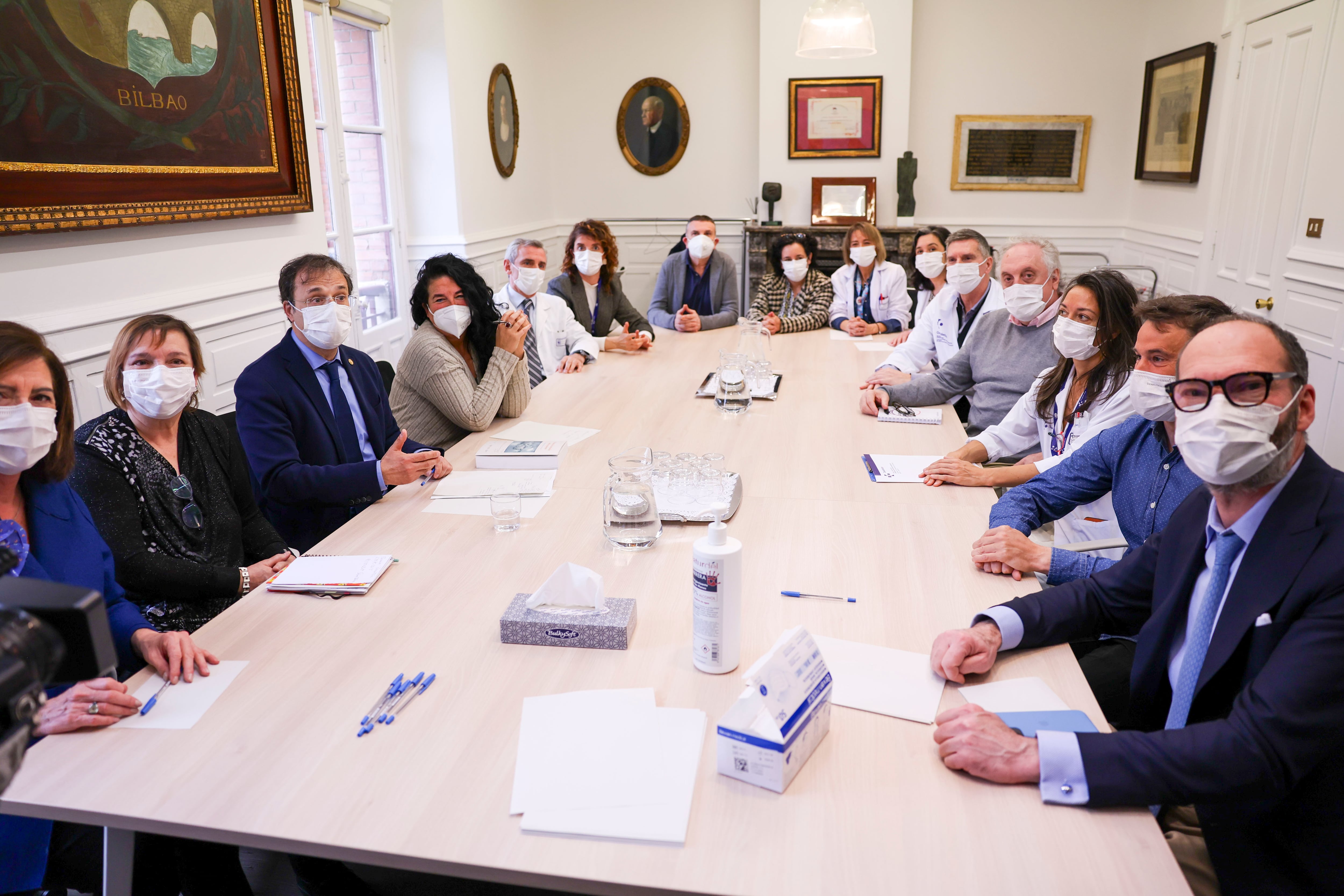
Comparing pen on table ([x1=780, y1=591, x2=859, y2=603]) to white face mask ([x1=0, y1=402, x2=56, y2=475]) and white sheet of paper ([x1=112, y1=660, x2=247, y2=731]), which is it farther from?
white face mask ([x1=0, y1=402, x2=56, y2=475])

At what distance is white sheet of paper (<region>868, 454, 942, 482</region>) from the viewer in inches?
91.0

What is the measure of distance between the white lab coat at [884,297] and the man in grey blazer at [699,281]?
611mm

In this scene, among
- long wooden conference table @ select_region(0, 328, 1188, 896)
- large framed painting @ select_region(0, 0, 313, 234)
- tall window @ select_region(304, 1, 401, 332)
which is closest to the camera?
long wooden conference table @ select_region(0, 328, 1188, 896)

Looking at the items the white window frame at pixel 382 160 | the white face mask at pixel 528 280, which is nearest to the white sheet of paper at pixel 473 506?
the white face mask at pixel 528 280

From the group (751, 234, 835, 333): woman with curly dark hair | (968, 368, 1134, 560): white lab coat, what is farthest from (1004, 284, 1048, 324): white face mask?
(751, 234, 835, 333): woman with curly dark hair

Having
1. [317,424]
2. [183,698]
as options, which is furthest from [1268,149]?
[183,698]

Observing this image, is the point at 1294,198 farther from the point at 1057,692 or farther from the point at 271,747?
the point at 271,747

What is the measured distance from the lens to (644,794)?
1.11 m

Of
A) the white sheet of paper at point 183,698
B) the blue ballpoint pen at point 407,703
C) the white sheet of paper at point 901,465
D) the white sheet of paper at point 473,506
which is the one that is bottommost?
the white sheet of paper at point 183,698


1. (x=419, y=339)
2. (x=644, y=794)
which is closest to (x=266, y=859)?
(x=644, y=794)

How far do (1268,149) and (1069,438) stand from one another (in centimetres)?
318

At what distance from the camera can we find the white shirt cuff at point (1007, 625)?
143 cm

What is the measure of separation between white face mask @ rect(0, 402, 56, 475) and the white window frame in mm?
2945

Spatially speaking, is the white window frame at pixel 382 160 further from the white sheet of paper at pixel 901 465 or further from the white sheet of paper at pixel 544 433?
the white sheet of paper at pixel 901 465
